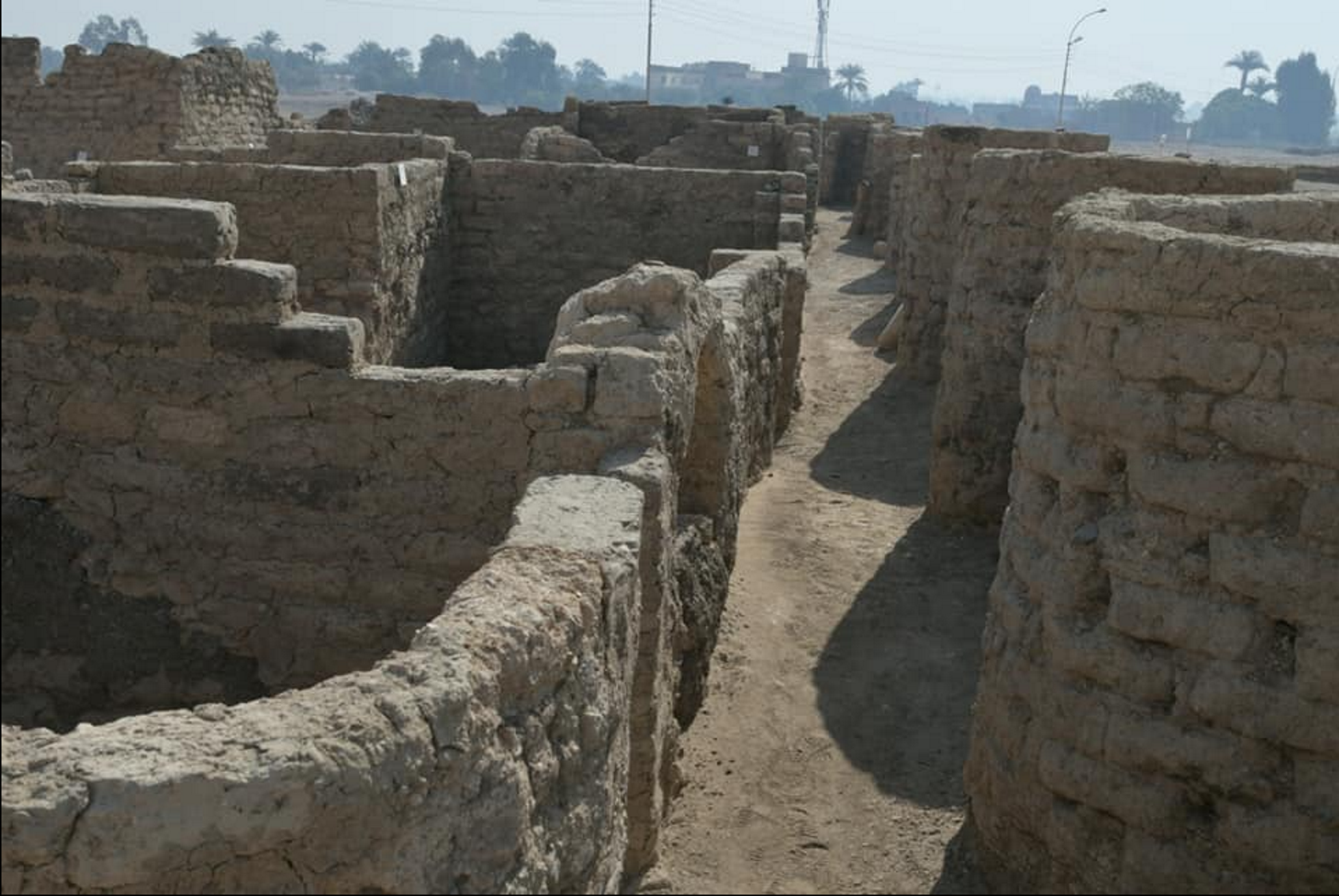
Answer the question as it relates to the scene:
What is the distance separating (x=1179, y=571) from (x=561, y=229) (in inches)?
295

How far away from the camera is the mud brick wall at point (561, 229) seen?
36.6 feet

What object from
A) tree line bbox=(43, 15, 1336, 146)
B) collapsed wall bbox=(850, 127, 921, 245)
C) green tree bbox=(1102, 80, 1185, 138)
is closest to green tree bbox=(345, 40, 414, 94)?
tree line bbox=(43, 15, 1336, 146)

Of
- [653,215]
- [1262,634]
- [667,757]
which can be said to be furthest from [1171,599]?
[653,215]

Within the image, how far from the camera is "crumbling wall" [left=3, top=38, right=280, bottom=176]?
16.5 metres

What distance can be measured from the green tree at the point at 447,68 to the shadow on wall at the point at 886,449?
151 metres

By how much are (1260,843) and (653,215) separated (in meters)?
7.79

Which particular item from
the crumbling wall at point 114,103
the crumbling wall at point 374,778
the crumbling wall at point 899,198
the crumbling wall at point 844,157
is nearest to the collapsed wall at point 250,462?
the crumbling wall at point 374,778

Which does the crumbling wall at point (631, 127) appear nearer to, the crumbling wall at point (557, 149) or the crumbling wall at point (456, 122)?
the crumbling wall at point (456, 122)

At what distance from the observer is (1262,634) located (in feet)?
14.4

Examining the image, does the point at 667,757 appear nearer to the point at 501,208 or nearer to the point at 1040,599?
the point at 1040,599

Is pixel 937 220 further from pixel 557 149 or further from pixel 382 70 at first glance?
pixel 382 70

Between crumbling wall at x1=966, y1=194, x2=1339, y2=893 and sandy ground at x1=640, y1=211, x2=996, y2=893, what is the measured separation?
1.01m

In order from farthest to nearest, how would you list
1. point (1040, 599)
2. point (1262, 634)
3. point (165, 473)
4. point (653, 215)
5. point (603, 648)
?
1. point (653, 215)
2. point (165, 473)
3. point (1040, 599)
4. point (1262, 634)
5. point (603, 648)

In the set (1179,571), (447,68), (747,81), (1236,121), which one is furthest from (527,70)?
(1179,571)
